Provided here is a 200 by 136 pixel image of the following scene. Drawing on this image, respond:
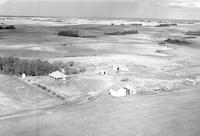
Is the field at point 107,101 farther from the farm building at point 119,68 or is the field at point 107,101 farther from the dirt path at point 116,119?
the farm building at point 119,68

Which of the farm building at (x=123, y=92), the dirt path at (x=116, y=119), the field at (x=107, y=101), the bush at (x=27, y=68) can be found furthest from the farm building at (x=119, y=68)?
the dirt path at (x=116, y=119)

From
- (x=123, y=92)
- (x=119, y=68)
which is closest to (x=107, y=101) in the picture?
(x=123, y=92)

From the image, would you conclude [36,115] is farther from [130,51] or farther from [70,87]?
[130,51]

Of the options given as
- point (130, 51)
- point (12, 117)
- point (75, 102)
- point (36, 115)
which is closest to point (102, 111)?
point (75, 102)

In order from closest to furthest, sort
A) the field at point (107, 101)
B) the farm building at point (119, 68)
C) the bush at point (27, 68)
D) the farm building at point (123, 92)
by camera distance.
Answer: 1. the field at point (107, 101)
2. the farm building at point (123, 92)
3. the bush at point (27, 68)
4. the farm building at point (119, 68)

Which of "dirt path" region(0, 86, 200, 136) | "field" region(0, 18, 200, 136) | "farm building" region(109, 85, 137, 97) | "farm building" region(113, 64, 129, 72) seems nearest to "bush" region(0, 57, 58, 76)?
"field" region(0, 18, 200, 136)

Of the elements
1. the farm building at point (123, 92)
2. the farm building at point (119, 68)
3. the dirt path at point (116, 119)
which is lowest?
the dirt path at point (116, 119)

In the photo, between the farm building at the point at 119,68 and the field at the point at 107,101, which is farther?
the farm building at the point at 119,68

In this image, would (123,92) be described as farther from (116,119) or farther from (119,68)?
(119,68)
